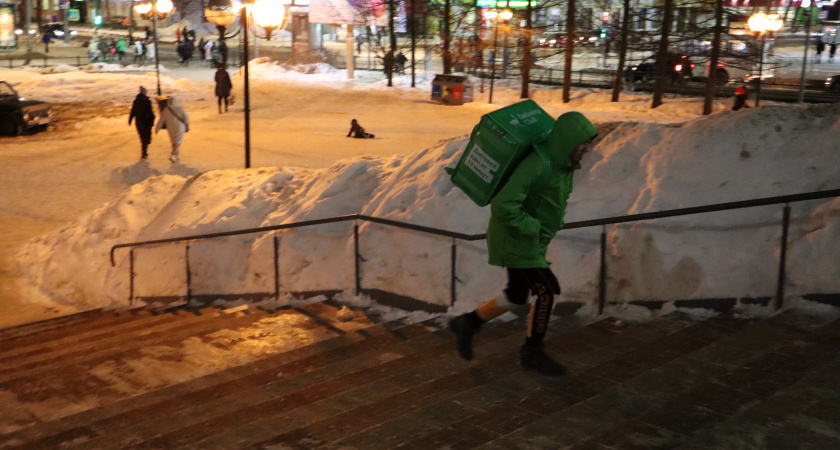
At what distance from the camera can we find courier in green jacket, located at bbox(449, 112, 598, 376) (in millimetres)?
4367

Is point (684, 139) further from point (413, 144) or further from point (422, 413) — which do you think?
point (413, 144)

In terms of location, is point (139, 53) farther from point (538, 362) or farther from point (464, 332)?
point (538, 362)

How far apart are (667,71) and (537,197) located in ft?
99.8

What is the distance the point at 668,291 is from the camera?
229 inches

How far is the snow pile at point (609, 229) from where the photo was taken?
5.72m

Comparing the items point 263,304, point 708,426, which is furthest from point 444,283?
point 708,426

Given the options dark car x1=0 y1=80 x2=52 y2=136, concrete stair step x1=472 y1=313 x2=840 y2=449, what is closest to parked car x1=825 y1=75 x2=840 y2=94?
dark car x1=0 y1=80 x2=52 y2=136

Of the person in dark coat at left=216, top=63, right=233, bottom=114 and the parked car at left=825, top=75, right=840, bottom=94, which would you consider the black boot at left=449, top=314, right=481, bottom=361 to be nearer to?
the person in dark coat at left=216, top=63, right=233, bottom=114

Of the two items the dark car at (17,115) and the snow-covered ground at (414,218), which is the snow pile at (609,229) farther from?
the dark car at (17,115)

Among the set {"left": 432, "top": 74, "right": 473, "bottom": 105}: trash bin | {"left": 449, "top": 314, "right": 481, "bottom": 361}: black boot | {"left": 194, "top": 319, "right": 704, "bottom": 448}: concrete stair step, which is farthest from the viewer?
{"left": 432, "top": 74, "right": 473, "bottom": 105}: trash bin

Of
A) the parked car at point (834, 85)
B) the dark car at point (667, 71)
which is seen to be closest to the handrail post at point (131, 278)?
the dark car at point (667, 71)

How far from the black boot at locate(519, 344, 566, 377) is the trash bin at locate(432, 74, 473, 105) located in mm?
24662

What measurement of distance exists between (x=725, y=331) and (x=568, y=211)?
73.1 inches

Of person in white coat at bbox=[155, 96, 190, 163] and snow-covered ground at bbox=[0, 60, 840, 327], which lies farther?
person in white coat at bbox=[155, 96, 190, 163]
